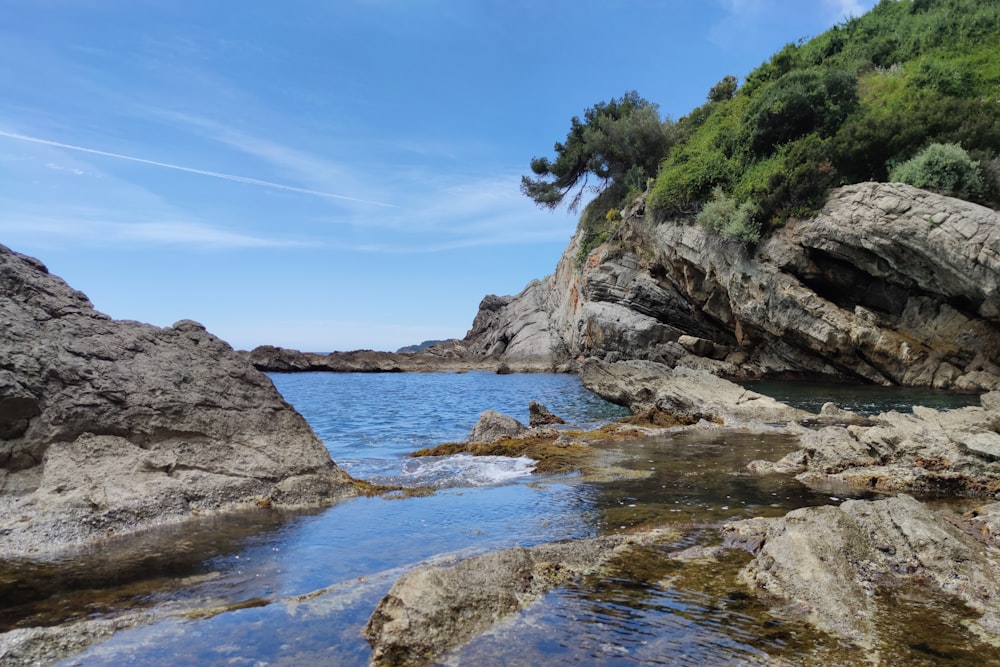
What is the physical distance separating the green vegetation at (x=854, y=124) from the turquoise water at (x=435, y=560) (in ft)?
73.6

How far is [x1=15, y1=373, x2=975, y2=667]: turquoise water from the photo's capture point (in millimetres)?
4828

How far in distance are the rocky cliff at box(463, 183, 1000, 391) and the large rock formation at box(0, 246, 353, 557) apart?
2455cm

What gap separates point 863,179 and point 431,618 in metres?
32.8

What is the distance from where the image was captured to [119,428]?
901 centimetres

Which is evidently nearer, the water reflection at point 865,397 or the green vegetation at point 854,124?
the water reflection at point 865,397

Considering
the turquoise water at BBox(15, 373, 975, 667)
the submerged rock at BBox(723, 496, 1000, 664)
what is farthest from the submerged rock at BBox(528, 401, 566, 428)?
the submerged rock at BBox(723, 496, 1000, 664)

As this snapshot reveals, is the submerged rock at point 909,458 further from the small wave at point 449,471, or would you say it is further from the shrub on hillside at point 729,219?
the shrub on hillside at point 729,219

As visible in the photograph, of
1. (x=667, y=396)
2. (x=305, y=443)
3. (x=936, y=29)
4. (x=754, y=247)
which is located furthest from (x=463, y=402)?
(x=936, y=29)

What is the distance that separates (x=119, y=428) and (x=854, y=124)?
3290cm

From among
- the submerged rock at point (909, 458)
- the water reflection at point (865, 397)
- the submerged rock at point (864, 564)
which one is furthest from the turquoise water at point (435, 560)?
the water reflection at point (865, 397)

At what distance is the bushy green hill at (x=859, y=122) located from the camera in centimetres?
2803

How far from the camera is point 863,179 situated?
3034cm

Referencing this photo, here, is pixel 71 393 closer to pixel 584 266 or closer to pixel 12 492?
pixel 12 492

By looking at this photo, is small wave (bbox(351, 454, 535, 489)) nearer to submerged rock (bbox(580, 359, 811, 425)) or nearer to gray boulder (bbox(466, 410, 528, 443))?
gray boulder (bbox(466, 410, 528, 443))
